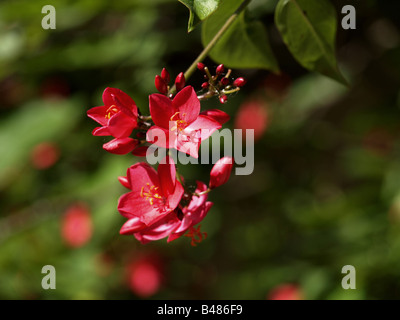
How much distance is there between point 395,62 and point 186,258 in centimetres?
162

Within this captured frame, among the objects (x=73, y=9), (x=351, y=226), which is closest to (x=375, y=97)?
(x=351, y=226)

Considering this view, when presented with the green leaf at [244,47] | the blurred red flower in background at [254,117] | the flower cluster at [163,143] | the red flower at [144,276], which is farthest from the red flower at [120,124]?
the red flower at [144,276]

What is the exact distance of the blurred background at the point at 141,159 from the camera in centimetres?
204

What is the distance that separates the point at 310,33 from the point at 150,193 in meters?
0.49

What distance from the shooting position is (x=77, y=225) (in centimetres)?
222

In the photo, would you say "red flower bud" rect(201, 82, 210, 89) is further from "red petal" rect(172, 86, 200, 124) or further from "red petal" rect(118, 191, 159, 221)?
"red petal" rect(118, 191, 159, 221)

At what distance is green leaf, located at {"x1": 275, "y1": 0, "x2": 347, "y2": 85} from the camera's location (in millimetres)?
974

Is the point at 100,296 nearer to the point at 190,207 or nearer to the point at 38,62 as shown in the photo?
the point at 38,62

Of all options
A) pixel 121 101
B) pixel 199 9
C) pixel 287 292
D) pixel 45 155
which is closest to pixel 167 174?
pixel 121 101

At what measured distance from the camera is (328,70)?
0.99 meters

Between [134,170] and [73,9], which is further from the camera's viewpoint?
[73,9]

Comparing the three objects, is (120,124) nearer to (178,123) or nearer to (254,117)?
(178,123)

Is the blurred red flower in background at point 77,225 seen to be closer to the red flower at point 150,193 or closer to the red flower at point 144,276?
the red flower at point 144,276

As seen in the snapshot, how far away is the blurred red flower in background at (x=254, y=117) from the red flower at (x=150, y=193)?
1455 mm
